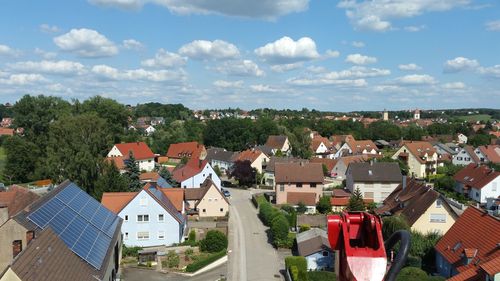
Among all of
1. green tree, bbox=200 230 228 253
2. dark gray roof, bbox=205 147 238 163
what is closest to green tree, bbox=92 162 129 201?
green tree, bbox=200 230 228 253

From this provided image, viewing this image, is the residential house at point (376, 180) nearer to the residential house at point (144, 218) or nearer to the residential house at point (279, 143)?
the residential house at point (144, 218)

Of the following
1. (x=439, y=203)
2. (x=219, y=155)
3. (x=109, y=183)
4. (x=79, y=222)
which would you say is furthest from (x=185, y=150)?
(x=79, y=222)

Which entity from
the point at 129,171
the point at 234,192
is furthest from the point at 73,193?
the point at 234,192

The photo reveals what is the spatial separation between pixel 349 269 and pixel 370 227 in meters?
0.48

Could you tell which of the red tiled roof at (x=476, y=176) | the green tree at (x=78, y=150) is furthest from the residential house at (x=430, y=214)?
the green tree at (x=78, y=150)

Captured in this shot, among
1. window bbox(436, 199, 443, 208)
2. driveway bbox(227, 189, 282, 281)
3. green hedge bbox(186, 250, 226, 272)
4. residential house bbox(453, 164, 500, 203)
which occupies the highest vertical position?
window bbox(436, 199, 443, 208)

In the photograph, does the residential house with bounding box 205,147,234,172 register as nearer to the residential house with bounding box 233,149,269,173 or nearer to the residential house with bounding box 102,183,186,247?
the residential house with bounding box 233,149,269,173

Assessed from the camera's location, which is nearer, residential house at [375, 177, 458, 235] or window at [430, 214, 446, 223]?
residential house at [375, 177, 458, 235]

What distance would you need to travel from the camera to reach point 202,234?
135 ft

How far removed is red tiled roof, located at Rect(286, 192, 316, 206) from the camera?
49.5 metres

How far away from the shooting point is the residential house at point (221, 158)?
261ft

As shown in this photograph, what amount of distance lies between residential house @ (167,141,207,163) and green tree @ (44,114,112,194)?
26752mm

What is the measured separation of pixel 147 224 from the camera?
37156mm

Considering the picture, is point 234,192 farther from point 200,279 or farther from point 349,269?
point 349,269
